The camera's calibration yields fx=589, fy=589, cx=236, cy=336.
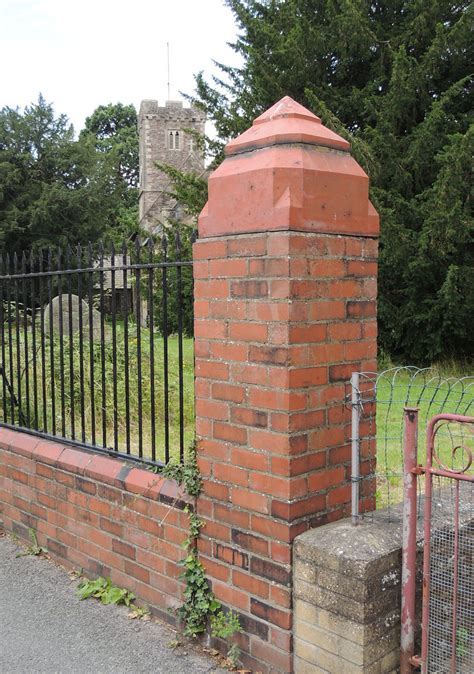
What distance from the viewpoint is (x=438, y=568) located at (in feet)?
7.51

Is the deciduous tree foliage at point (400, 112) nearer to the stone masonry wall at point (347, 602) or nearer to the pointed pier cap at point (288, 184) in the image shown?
the pointed pier cap at point (288, 184)

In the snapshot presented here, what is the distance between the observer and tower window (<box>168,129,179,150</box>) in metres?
47.2

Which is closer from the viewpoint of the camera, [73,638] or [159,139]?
[73,638]

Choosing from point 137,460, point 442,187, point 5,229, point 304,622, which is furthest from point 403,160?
point 5,229

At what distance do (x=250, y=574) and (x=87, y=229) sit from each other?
102ft

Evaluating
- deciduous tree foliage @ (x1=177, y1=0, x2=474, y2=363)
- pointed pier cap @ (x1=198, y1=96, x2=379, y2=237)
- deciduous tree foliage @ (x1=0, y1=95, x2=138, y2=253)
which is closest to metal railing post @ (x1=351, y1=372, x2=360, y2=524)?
pointed pier cap @ (x1=198, y1=96, x2=379, y2=237)

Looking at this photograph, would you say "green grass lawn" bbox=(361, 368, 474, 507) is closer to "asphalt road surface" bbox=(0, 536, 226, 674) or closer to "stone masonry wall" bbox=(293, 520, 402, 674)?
"stone masonry wall" bbox=(293, 520, 402, 674)

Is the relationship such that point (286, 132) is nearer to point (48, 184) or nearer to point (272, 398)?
point (272, 398)

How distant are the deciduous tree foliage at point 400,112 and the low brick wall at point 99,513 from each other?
7.05 metres

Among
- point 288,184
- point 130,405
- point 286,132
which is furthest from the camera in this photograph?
point 130,405

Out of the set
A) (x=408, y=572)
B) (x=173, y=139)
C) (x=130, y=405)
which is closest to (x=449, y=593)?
(x=408, y=572)

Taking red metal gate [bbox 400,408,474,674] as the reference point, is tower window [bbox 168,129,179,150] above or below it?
above

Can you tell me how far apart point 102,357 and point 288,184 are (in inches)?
66.7

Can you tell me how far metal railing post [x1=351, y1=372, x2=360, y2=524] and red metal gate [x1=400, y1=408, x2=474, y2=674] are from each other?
8.6 inches
